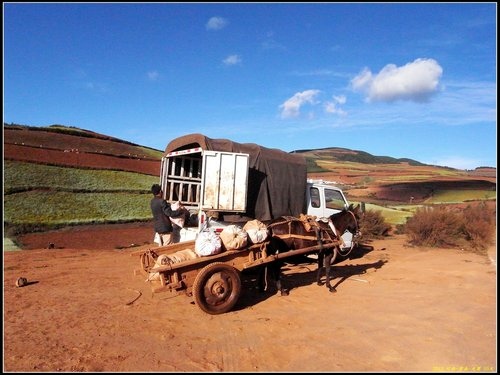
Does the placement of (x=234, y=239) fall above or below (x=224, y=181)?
below

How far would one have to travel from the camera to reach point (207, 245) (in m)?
5.98

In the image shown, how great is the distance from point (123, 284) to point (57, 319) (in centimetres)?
222

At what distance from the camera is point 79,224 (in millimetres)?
16922

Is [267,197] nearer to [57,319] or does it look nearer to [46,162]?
[57,319]

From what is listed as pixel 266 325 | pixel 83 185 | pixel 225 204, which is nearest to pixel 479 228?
pixel 225 204

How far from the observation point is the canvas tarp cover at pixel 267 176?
9.02 meters

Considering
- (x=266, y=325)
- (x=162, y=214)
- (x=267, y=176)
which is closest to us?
(x=266, y=325)

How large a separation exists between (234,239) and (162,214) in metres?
2.28

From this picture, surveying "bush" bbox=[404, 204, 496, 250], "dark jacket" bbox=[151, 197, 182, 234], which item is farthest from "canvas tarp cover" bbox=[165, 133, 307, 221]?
"bush" bbox=[404, 204, 496, 250]

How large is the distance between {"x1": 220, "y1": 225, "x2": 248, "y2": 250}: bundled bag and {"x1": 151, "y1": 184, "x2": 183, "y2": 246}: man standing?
193 cm

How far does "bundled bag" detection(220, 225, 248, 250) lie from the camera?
6.18m

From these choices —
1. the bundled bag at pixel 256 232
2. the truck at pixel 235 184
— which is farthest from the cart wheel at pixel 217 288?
the truck at pixel 235 184

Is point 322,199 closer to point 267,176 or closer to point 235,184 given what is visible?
point 267,176

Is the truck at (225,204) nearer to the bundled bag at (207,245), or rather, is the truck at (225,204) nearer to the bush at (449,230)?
the bundled bag at (207,245)
